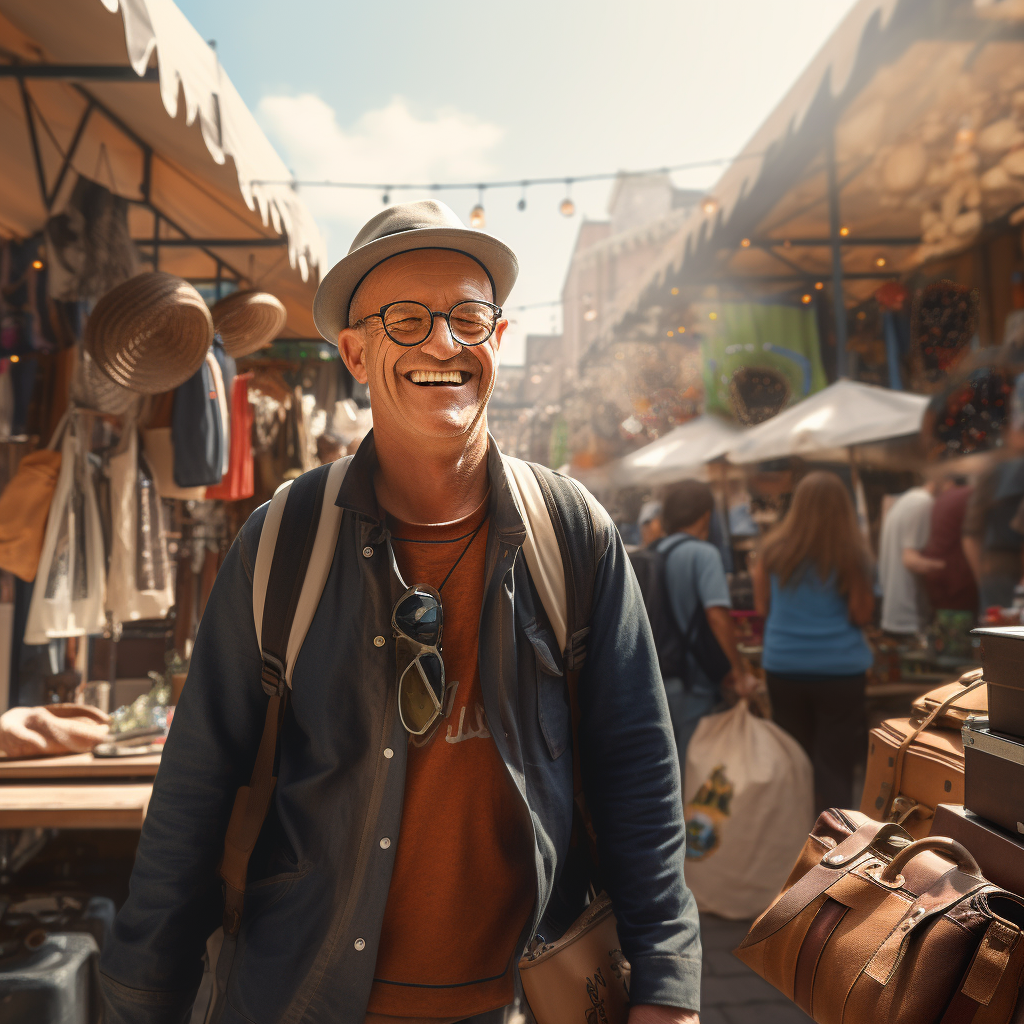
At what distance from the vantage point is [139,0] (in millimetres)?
2574

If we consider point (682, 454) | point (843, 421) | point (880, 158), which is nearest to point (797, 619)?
point (843, 421)

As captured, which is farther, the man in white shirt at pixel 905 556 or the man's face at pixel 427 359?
the man in white shirt at pixel 905 556

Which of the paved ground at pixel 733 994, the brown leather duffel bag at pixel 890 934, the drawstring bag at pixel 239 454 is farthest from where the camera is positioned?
the drawstring bag at pixel 239 454

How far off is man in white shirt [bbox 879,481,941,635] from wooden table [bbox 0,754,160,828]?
196 inches

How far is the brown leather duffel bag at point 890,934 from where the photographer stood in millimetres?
1052

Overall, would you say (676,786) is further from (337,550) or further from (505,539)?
(337,550)

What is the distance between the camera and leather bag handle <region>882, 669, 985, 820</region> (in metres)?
1.58

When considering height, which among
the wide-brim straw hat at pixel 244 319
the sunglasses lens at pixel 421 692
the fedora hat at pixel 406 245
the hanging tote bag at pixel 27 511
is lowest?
the sunglasses lens at pixel 421 692

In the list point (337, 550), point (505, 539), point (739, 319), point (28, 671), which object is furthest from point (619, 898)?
point (739, 319)

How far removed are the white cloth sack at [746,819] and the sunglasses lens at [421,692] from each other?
9.27 ft

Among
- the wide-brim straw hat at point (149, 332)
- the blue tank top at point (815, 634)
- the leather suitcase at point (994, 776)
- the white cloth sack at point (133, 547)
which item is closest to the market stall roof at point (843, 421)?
the blue tank top at point (815, 634)

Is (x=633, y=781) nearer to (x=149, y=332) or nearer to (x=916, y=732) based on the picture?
(x=916, y=732)

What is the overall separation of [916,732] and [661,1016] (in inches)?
30.4

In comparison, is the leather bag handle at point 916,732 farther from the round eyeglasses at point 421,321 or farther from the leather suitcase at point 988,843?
the round eyeglasses at point 421,321
